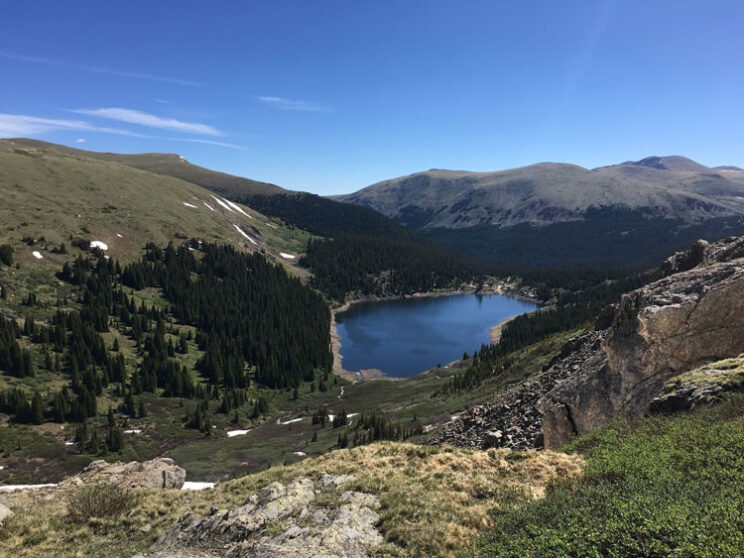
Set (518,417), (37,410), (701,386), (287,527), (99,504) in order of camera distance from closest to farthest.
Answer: (287,527) → (701,386) → (99,504) → (518,417) → (37,410)

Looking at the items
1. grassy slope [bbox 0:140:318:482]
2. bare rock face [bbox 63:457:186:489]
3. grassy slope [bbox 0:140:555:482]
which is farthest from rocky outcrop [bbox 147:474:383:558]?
grassy slope [bbox 0:140:318:482]

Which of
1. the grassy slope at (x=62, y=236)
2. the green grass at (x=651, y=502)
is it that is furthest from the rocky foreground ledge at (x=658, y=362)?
the grassy slope at (x=62, y=236)

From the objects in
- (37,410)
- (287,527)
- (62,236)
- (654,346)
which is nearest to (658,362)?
(654,346)

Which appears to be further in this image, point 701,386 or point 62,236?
point 62,236

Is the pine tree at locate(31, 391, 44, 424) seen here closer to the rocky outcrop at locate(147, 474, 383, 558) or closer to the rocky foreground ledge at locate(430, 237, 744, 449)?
the rocky outcrop at locate(147, 474, 383, 558)

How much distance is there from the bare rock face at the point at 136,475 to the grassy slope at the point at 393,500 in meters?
3.51

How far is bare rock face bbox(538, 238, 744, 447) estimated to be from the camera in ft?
76.2

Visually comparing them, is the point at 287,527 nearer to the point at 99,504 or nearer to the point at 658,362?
the point at 99,504

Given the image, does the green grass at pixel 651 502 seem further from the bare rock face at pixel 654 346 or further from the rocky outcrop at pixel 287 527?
the bare rock face at pixel 654 346

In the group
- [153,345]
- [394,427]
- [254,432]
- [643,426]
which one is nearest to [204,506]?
[643,426]

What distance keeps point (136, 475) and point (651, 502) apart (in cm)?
3307

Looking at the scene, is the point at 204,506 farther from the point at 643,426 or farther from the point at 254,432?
the point at 254,432

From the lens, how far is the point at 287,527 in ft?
53.0

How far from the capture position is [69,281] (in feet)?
358
